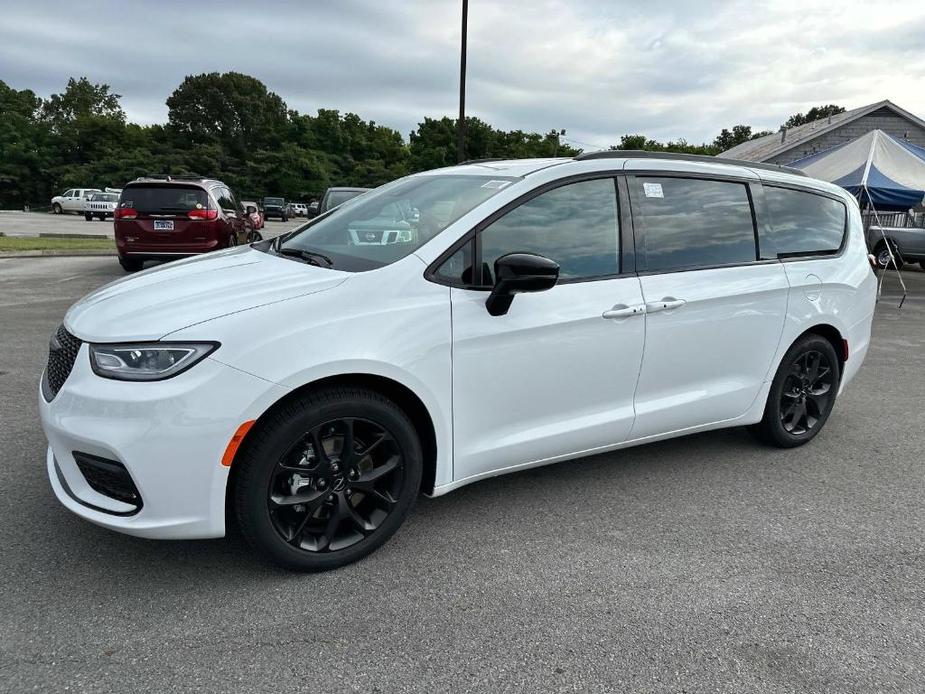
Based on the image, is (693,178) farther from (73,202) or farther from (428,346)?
(73,202)

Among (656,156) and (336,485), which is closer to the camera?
(336,485)

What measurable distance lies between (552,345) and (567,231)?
589mm

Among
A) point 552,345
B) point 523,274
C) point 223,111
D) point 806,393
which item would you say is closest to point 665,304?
point 552,345

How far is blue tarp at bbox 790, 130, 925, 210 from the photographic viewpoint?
1388 cm

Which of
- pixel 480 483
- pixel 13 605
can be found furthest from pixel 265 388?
pixel 480 483

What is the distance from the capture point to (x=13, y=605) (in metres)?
2.54

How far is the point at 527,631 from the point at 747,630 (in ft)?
2.64

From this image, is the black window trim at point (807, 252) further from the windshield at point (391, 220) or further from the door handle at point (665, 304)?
the windshield at point (391, 220)

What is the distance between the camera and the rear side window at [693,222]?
3.60 meters

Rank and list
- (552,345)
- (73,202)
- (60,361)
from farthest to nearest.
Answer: (73,202) → (552,345) → (60,361)

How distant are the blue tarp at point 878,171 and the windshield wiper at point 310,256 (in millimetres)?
13725

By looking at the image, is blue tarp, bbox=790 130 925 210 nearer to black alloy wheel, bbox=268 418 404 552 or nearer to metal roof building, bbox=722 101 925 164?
metal roof building, bbox=722 101 925 164

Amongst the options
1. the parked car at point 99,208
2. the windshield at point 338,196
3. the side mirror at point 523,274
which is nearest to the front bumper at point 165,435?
the side mirror at point 523,274

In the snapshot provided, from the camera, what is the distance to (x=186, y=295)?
2852 mm
